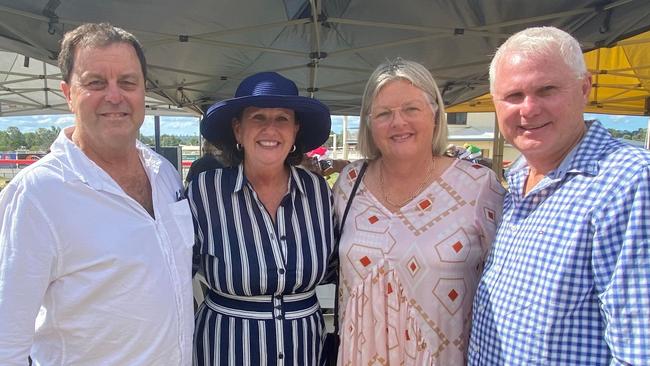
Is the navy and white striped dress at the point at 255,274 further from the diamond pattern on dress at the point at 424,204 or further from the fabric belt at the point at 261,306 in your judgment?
the diamond pattern on dress at the point at 424,204

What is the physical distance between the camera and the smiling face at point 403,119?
1.76 metres

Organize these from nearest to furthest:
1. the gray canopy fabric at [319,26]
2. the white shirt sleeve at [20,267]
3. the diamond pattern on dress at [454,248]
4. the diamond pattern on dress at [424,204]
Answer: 1. the white shirt sleeve at [20,267]
2. the diamond pattern on dress at [454,248]
3. the diamond pattern on dress at [424,204]
4. the gray canopy fabric at [319,26]

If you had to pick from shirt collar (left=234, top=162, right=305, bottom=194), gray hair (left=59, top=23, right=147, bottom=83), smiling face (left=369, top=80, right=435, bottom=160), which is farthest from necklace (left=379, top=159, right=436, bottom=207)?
gray hair (left=59, top=23, right=147, bottom=83)

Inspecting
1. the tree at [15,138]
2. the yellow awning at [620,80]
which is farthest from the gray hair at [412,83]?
the tree at [15,138]

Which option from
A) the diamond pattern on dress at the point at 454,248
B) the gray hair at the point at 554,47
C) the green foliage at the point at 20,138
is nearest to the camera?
the gray hair at the point at 554,47

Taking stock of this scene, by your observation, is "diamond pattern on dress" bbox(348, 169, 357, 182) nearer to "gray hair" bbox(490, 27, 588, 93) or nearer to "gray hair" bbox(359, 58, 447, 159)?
"gray hair" bbox(359, 58, 447, 159)

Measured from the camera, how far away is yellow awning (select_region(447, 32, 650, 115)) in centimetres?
527

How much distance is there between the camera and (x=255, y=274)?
5.52 ft

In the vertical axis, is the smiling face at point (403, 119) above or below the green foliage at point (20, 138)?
below

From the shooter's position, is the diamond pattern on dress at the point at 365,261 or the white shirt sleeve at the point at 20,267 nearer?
the white shirt sleeve at the point at 20,267

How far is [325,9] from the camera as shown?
3.68 metres

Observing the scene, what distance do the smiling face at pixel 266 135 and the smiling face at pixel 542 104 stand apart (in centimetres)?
84

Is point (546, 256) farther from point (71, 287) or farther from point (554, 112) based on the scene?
point (71, 287)

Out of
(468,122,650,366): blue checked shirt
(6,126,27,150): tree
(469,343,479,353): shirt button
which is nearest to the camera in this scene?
(468,122,650,366): blue checked shirt
